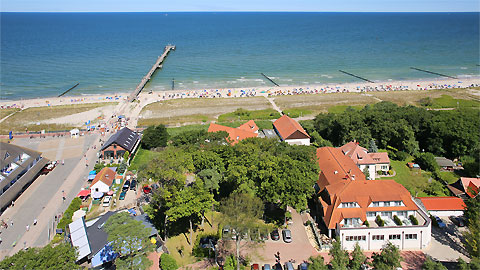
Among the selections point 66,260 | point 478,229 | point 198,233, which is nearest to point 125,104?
point 198,233

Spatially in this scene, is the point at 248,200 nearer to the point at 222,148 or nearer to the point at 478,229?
the point at 222,148

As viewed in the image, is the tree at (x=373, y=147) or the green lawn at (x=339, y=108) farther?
the green lawn at (x=339, y=108)

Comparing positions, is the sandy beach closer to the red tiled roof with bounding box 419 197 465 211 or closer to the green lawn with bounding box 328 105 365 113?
the green lawn with bounding box 328 105 365 113

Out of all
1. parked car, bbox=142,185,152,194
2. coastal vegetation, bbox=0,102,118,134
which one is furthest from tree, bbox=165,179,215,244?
coastal vegetation, bbox=0,102,118,134

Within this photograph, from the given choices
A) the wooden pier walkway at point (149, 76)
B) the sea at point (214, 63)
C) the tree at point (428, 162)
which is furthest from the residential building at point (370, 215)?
the sea at point (214, 63)

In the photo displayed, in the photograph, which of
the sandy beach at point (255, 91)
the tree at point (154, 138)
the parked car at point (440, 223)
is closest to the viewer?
the parked car at point (440, 223)

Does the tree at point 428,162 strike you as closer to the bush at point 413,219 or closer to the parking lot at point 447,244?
the parking lot at point 447,244
